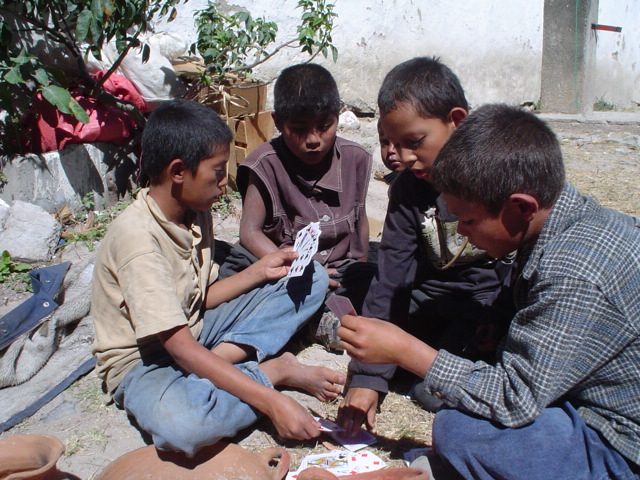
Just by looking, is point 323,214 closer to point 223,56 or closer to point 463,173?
point 463,173

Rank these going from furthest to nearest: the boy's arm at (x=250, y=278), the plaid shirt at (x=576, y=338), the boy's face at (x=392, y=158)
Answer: the boy's arm at (x=250, y=278) → the boy's face at (x=392, y=158) → the plaid shirt at (x=576, y=338)

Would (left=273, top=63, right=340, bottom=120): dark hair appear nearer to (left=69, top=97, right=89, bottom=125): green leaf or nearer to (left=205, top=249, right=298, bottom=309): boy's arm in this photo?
(left=205, top=249, right=298, bottom=309): boy's arm

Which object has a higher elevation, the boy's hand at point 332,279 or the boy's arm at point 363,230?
the boy's arm at point 363,230

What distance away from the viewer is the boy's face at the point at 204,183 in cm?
234

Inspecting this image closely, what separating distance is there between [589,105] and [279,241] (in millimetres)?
7620

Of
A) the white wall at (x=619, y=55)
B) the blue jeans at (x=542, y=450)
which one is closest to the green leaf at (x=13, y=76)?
the blue jeans at (x=542, y=450)

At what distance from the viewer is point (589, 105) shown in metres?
9.23

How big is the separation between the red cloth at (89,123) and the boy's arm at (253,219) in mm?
1651

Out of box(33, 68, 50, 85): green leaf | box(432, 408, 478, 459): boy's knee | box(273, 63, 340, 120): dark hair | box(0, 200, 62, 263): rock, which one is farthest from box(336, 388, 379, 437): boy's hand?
box(33, 68, 50, 85): green leaf

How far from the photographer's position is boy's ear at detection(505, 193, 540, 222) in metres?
1.67

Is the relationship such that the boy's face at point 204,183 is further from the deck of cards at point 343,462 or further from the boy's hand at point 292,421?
the deck of cards at point 343,462

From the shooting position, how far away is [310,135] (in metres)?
2.94

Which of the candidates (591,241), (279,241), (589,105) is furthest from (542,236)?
(589,105)

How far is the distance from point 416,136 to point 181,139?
33.9 inches
